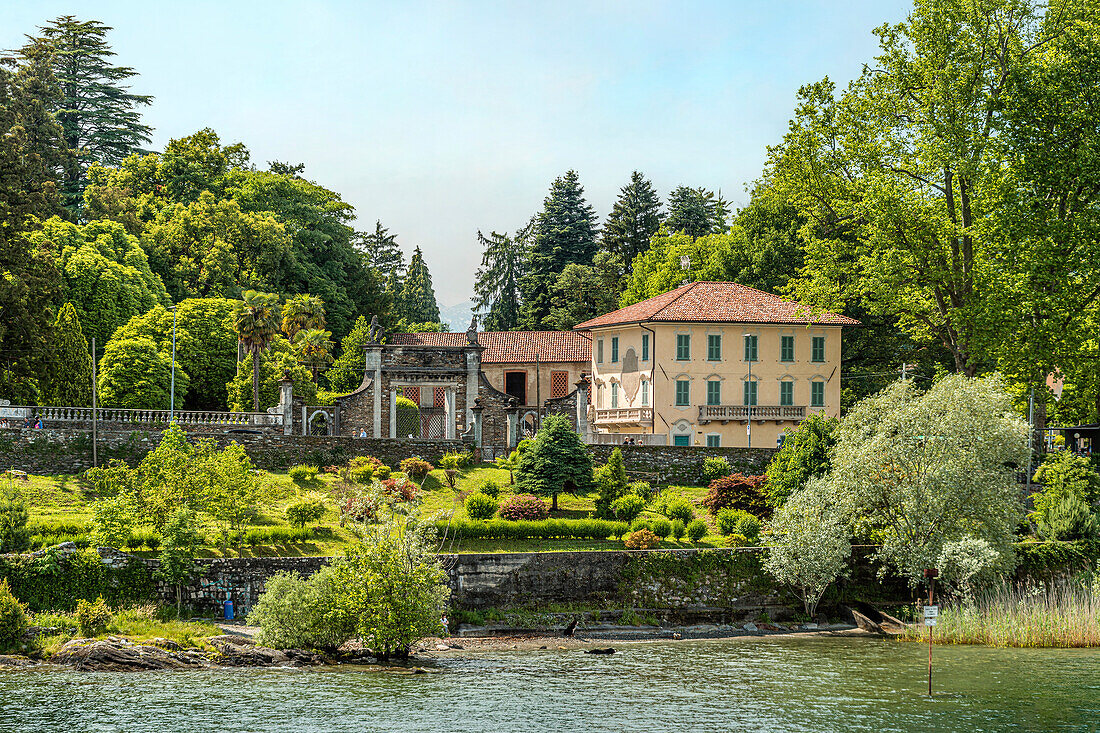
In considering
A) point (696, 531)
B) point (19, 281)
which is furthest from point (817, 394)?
point (19, 281)

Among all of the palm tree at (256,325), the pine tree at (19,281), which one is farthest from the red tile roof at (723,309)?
the pine tree at (19,281)

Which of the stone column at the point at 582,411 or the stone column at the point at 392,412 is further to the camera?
the stone column at the point at 392,412

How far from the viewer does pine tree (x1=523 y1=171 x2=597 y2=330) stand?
92938mm

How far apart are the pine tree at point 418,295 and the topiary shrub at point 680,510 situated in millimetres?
59041

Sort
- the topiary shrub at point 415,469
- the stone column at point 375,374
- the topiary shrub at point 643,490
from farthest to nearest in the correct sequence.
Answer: the stone column at point 375,374, the topiary shrub at point 415,469, the topiary shrub at point 643,490

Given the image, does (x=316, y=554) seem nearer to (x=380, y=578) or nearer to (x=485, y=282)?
(x=380, y=578)

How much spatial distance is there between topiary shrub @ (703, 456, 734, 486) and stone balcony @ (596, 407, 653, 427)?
716 cm

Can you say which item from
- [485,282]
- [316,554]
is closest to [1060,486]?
[316,554]

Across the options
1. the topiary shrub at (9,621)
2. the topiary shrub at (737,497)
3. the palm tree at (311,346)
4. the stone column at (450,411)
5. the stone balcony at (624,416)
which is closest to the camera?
the topiary shrub at (9,621)

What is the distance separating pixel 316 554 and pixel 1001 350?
27.7 metres

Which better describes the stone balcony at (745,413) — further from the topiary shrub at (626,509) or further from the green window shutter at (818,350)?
the topiary shrub at (626,509)

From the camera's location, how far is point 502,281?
100 metres

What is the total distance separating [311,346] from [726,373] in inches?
1028

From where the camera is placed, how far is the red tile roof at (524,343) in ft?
241
